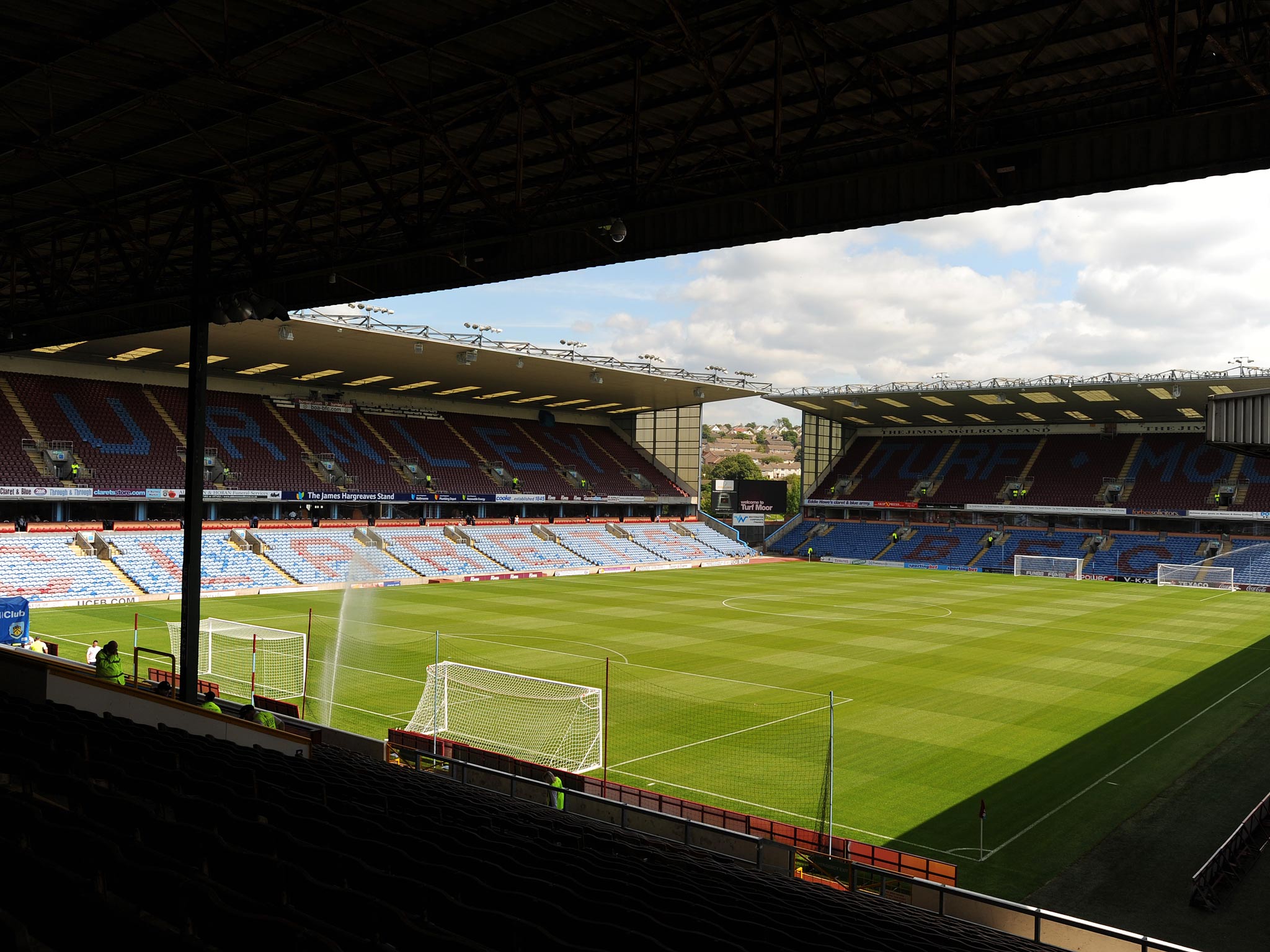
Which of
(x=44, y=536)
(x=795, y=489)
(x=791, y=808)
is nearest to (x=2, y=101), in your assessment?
(x=791, y=808)

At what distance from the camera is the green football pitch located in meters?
16.2

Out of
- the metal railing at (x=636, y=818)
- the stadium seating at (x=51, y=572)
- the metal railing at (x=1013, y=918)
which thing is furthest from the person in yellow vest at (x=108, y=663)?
the stadium seating at (x=51, y=572)

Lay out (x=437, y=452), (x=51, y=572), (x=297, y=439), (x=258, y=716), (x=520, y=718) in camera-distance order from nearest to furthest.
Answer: (x=258, y=716)
(x=520, y=718)
(x=51, y=572)
(x=297, y=439)
(x=437, y=452)

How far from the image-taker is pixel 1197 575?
5691 cm

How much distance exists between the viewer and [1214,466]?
63.4 metres

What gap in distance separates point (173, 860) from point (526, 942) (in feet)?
6.60

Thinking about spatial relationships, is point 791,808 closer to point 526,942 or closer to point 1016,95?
point 1016,95

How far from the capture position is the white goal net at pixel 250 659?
73.9ft

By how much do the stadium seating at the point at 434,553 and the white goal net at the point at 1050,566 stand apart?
35.6m

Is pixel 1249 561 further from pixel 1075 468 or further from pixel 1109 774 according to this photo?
pixel 1109 774

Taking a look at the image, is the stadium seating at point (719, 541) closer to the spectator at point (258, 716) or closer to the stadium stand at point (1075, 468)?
the stadium stand at point (1075, 468)

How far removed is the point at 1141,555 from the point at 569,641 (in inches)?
1838

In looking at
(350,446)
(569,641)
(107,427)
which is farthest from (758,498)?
(107,427)

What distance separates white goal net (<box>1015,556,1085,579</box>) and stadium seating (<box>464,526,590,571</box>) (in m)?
29.9
